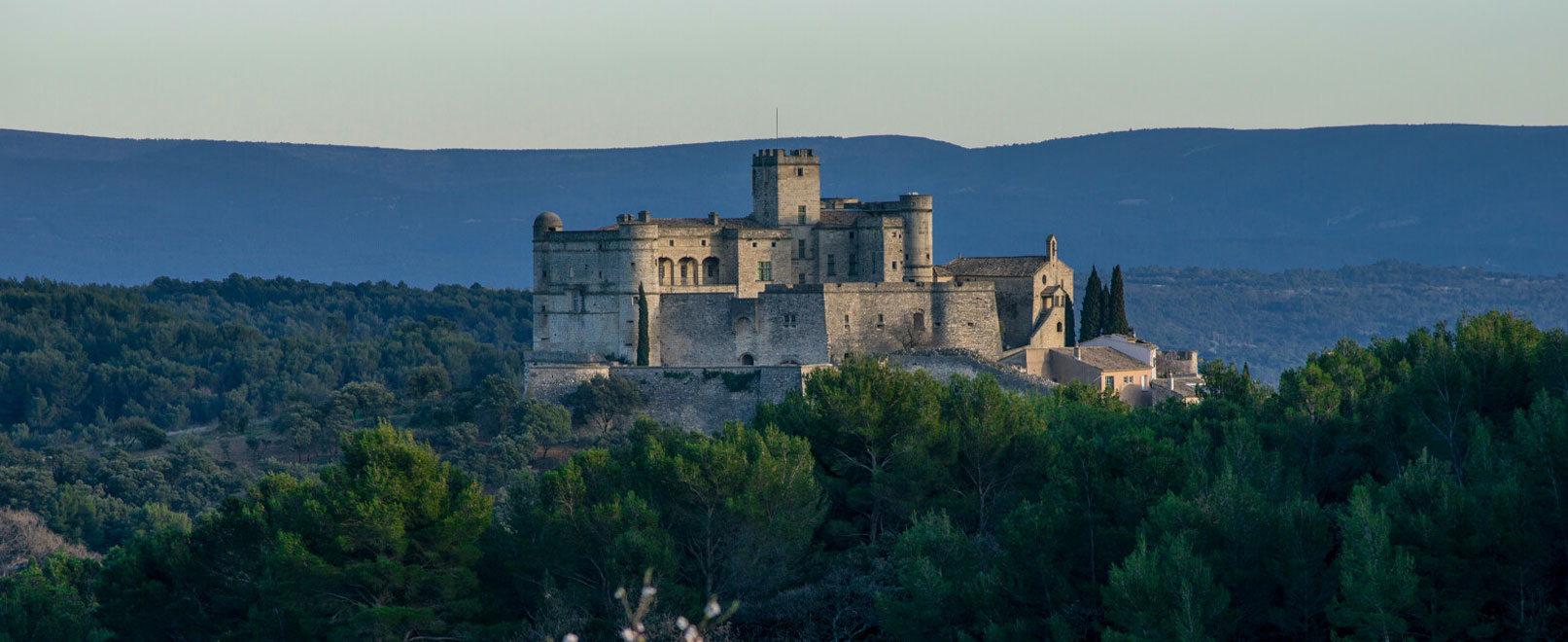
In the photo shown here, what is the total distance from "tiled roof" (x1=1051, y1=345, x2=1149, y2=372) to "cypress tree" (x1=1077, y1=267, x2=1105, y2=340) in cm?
345

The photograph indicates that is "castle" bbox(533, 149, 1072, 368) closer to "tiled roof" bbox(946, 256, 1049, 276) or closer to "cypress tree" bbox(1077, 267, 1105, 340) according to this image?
"tiled roof" bbox(946, 256, 1049, 276)

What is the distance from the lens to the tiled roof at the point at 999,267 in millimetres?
54812

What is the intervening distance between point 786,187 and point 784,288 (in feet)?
11.7

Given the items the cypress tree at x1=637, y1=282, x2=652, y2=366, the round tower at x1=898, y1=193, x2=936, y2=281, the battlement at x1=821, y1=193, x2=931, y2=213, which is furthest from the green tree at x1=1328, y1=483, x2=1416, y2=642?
the cypress tree at x1=637, y1=282, x2=652, y2=366

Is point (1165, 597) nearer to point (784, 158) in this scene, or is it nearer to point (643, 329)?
point (643, 329)

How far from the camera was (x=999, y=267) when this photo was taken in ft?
182

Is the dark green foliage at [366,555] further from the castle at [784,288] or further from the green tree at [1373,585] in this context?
the castle at [784,288]

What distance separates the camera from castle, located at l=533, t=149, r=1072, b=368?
53.2 meters

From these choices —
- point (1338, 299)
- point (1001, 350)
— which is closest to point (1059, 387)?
point (1001, 350)

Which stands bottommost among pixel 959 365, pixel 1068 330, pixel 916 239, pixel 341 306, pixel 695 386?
pixel 695 386

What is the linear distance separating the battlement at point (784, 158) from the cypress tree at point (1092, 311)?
869cm

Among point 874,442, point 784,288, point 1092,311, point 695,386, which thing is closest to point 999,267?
point 1092,311

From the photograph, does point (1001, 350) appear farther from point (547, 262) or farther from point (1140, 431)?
point (1140, 431)

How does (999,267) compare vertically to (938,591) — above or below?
above
